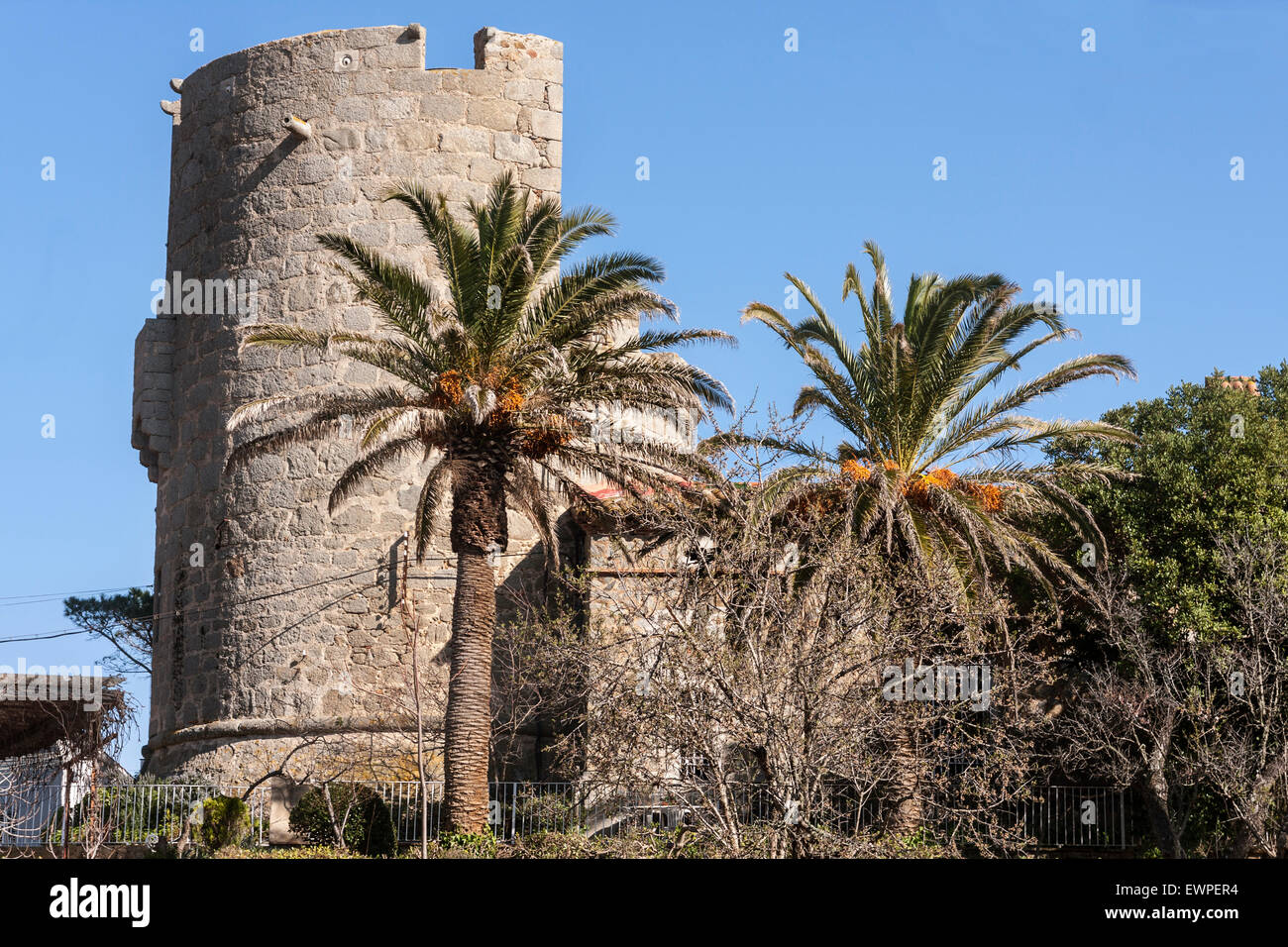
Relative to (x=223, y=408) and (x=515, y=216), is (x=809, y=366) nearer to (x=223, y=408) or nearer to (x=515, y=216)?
(x=515, y=216)

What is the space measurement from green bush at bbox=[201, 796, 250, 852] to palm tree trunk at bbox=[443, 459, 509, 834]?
9.25 feet

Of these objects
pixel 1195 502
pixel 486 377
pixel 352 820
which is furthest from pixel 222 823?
pixel 1195 502

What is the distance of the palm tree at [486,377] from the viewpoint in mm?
15578

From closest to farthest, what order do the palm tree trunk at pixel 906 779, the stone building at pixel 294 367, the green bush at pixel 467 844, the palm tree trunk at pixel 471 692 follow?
the palm tree trunk at pixel 906 779 < the green bush at pixel 467 844 < the palm tree trunk at pixel 471 692 < the stone building at pixel 294 367

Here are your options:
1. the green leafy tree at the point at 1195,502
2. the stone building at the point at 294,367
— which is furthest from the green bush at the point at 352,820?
the green leafy tree at the point at 1195,502

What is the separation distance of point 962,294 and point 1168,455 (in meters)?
4.23

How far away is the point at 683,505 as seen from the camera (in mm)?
13617

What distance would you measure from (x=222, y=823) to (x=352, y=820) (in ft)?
4.95

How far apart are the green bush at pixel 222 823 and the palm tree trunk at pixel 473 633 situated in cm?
282

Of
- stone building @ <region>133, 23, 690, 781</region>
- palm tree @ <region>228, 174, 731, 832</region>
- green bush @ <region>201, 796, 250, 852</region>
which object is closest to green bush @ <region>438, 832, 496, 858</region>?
palm tree @ <region>228, 174, 731, 832</region>

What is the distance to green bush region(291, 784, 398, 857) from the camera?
636 inches

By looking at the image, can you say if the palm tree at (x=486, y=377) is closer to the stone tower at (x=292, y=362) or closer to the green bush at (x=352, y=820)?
the green bush at (x=352, y=820)

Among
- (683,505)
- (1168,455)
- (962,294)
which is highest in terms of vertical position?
(962,294)
